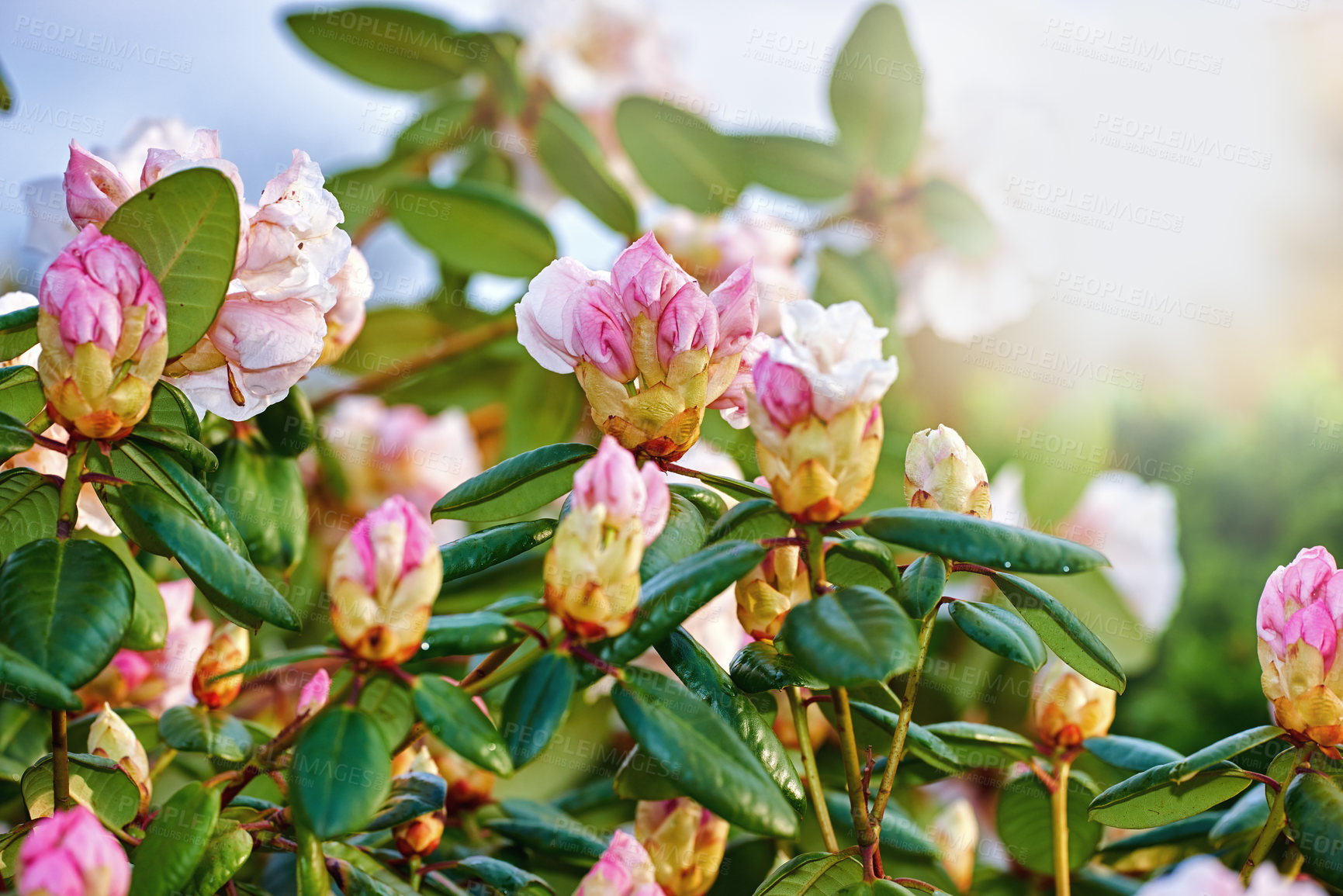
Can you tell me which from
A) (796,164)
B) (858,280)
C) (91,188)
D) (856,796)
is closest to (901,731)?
(856,796)

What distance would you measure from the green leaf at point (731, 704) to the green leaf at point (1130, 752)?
30cm

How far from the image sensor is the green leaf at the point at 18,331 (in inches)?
21.8

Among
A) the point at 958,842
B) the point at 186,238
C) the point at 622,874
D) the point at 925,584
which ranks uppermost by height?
the point at 186,238

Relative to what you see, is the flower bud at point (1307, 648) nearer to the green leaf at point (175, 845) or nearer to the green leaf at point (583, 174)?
the green leaf at point (175, 845)

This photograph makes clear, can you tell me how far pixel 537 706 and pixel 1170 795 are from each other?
1.37ft

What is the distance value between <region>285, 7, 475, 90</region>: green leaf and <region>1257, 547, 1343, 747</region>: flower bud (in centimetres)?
122

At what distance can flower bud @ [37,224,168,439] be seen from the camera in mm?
498

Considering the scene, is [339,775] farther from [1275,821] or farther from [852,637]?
[1275,821]

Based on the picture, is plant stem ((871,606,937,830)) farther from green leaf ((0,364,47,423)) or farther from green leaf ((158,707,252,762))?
green leaf ((0,364,47,423))

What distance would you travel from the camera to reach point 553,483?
0.62m

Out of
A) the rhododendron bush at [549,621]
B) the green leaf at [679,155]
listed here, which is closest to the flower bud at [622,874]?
the rhododendron bush at [549,621]

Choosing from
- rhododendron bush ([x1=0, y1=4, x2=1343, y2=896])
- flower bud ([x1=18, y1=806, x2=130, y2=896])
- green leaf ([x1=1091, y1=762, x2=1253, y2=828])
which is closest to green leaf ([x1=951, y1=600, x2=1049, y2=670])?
rhododendron bush ([x1=0, y1=4, x2=1343, y2=896])

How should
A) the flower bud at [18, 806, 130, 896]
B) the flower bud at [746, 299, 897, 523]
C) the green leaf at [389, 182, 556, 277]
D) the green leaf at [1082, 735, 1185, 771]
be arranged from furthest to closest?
the green leaf at [389, 182, 556, 277] → the green leaf at [1082, 735, 1185, 771] → the flower bud at [746, 299, 897, 523] → the flower bud at [18, 806, 130, 896]

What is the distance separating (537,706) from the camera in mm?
440
